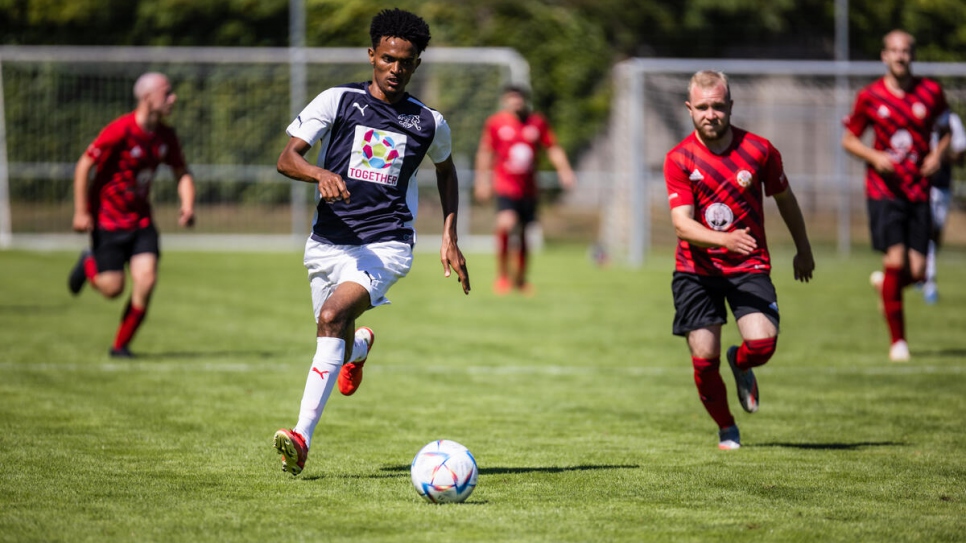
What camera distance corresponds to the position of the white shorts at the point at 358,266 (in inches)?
228

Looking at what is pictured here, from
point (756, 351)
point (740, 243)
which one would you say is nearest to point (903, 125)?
point (756, 351)

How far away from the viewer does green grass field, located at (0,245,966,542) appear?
15.6 ft

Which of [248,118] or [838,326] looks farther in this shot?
[248,118]

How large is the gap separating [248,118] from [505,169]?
947cm

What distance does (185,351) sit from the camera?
33.9ft

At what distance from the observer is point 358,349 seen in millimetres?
6406

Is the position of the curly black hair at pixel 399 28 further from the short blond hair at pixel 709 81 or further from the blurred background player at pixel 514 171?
the blurred background player at pixel 514 171

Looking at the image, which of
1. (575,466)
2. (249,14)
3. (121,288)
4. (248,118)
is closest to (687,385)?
(575,466)

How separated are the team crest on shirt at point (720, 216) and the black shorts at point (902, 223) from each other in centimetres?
368

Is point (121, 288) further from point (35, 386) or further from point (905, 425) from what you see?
point (905, 425)

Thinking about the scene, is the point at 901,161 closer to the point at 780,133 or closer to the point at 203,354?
the point at 203,354

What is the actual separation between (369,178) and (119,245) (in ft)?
14.6

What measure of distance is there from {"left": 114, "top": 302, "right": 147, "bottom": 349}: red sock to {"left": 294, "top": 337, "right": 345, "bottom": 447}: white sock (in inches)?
177

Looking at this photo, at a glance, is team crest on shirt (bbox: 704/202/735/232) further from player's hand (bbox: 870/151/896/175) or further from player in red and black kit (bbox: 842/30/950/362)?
player in red and black kit (bbox: 842/30/950/362)
